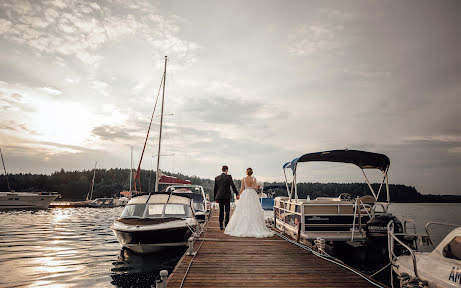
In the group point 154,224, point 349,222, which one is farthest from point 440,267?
point 154,224

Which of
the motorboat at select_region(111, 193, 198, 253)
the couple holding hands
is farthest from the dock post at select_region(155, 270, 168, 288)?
the couple holding hands

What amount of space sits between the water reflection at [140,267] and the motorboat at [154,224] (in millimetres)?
599

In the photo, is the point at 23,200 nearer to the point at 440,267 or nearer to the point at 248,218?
the point at 248,218

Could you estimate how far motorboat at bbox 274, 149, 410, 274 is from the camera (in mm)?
8586

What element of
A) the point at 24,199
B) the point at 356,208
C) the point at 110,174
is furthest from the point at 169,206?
the point at 110,174

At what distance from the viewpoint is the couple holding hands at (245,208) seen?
11516 millimetres

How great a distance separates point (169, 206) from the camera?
12.4 m

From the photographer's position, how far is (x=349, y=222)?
1045cm

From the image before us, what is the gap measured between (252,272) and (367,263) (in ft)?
18.4

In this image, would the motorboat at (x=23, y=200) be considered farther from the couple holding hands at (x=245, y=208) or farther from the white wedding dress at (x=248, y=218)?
the white wedding dress at (x=248, y=218)

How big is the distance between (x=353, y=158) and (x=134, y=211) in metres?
10.3

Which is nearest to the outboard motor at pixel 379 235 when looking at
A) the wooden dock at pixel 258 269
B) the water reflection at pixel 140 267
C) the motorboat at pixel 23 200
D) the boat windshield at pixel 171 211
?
the wooden dock at pixel 258 269

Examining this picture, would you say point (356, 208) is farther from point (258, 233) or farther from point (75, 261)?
point (75, 261)

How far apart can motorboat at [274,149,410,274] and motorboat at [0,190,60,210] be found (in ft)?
166
